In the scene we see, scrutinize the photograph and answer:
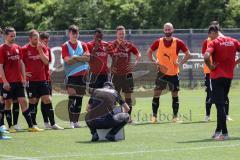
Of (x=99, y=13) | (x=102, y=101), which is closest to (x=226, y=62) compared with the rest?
(x=102, y=101)

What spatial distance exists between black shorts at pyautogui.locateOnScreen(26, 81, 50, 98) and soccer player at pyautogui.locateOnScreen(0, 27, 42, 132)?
0.80m

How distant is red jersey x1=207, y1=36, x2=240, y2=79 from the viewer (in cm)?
1535

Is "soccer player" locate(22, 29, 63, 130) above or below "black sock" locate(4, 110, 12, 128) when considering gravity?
above

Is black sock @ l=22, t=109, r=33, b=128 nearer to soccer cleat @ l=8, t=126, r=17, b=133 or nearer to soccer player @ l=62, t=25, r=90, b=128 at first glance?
soccer cleat @ l=8, t=126, r=17, b=133

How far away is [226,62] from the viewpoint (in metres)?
15.5

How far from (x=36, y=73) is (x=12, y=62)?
100 centimetres

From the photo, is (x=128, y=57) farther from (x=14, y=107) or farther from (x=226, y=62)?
(x=226, y=62)

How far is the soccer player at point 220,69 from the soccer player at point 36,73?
4.29 m

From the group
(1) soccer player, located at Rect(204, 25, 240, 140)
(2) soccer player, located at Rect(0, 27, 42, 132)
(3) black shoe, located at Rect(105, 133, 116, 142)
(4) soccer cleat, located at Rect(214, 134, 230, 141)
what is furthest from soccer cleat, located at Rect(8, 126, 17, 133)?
(4) soccer cleat, located at Rect(214, 134, 230, 141)

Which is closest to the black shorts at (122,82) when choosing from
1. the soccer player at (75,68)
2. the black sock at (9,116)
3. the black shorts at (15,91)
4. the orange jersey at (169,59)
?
the orange jersey at (169,59)

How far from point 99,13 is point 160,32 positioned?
1235cm

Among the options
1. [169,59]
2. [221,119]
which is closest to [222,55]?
[221,119]

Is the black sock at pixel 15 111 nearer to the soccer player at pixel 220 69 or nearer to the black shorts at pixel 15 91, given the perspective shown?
the black shorts at pixel 15 91

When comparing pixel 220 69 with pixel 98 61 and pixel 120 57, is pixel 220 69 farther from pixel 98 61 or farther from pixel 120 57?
pixel 120 57
